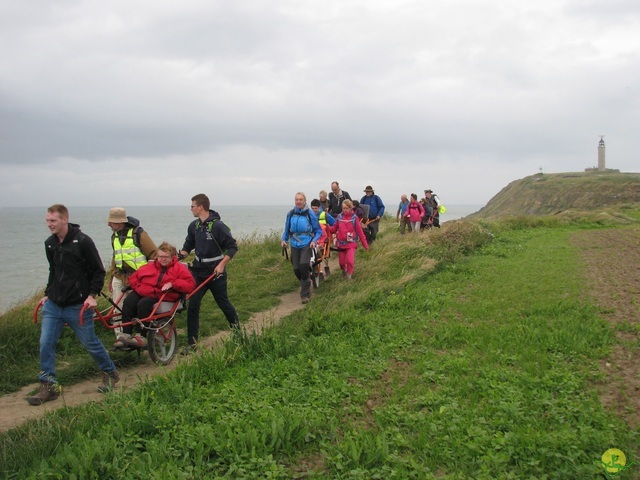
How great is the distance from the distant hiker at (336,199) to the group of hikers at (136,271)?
2.38 meters

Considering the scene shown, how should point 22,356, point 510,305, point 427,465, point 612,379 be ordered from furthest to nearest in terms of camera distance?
1. point 510,305
2. point 22,356
3. point 612,379
4. point 427,465

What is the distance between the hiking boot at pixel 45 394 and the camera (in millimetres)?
4969

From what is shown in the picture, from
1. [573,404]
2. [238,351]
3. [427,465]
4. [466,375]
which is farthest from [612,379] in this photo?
[238,351]

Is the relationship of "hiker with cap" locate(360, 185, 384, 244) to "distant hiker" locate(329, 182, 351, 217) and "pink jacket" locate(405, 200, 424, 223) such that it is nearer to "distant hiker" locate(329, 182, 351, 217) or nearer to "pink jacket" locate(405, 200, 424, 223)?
"distant hiker" locate(329, 182, 351, 217)

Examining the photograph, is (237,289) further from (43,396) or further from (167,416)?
(167,416)

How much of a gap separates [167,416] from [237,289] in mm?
6614

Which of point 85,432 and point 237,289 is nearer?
point 85,432

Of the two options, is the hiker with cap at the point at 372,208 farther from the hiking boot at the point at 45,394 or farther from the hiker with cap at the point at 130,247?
the hiking boot at the point at 45,394

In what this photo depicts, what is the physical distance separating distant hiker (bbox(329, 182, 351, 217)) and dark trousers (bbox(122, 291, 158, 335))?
296 inches

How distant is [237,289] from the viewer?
10.5 m

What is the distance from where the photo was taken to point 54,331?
515 cm

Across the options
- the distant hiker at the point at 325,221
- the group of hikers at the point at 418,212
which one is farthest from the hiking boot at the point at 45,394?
the group of hikers at the point at 418,212

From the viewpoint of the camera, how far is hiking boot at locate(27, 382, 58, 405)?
4.97 metres

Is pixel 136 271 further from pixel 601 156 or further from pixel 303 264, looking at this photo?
pixel 601 156
